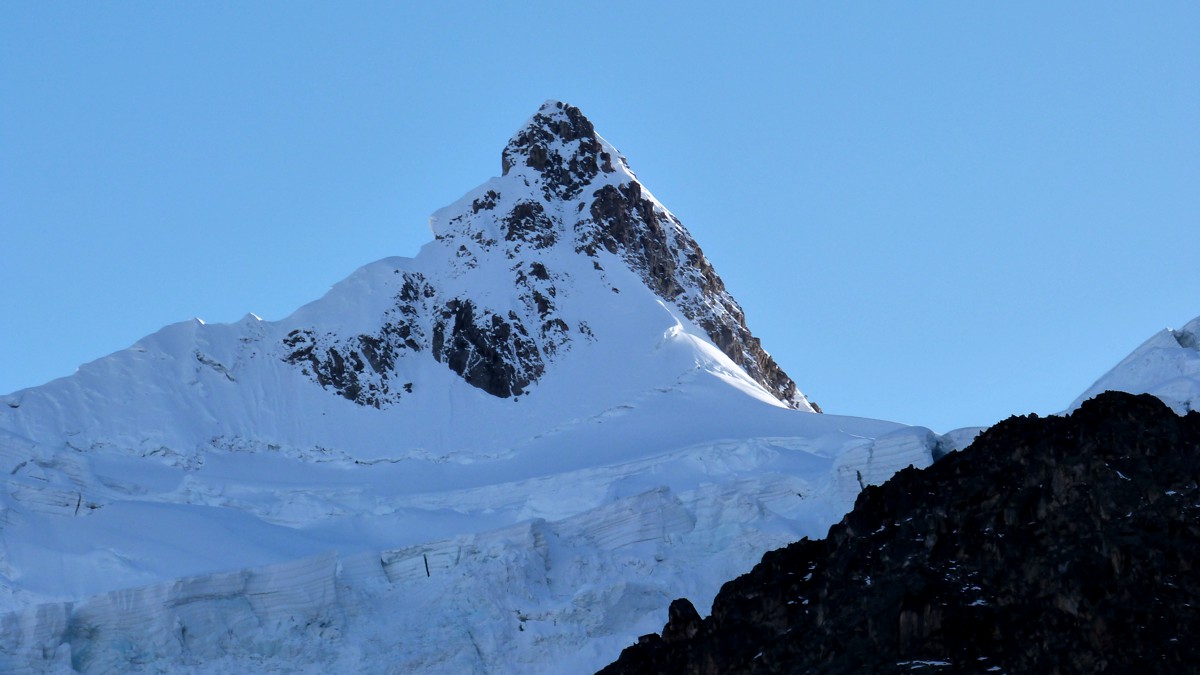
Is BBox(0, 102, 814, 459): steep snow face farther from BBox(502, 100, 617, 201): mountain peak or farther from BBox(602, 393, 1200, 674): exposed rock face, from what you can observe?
BBox(602, 393, 1200, 674): exposed rock face

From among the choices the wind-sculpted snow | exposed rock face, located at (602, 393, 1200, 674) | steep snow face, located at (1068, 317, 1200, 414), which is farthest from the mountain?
exposed rock face, located at (602, 393, 1200, 674)

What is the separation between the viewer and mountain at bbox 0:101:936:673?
7406cm

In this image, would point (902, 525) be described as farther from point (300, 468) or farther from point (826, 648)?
point (300, 468)

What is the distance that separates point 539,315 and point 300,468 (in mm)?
23336

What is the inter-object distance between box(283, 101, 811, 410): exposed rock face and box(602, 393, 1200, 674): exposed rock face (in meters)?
62.6

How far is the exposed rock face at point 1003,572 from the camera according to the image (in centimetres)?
4850

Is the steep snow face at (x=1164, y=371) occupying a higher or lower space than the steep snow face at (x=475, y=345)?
lower

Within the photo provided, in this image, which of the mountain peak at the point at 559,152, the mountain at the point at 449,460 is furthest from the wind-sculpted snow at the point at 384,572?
the mountain peak at the point at 559,152

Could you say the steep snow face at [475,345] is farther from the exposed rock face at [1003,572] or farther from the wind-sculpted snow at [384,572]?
the exposed rock face at [1003,572]

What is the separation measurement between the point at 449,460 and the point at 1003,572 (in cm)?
5984

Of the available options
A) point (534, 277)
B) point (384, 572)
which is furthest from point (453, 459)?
point (384, 572)

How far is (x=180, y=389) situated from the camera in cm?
11144

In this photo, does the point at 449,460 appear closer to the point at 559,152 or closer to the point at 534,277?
the point at 534,277

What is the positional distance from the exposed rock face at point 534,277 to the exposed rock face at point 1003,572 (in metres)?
62.6
